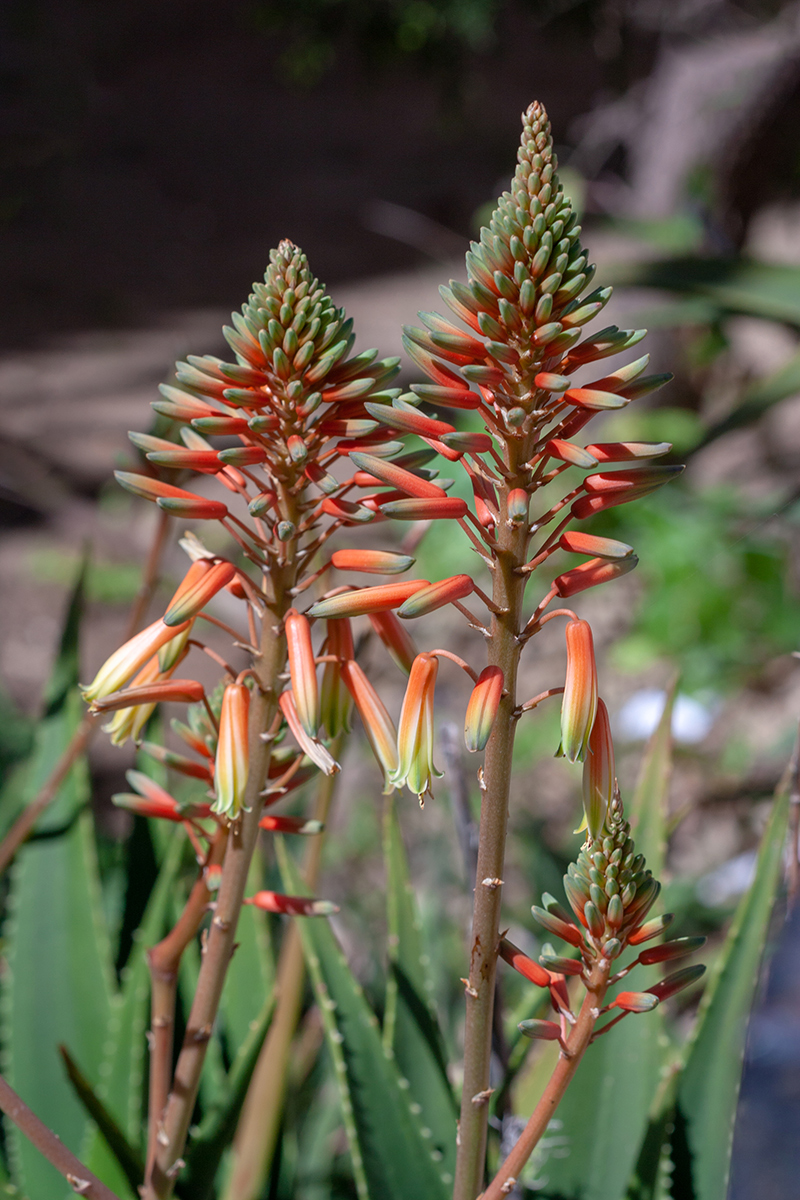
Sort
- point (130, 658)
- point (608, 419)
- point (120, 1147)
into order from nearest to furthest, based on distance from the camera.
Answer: point (130, 658) < point (120, 1147) < point (608, 419)

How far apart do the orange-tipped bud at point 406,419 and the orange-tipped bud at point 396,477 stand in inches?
0.7

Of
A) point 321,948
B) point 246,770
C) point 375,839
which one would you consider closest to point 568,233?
point 246,770

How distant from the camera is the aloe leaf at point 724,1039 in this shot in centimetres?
75

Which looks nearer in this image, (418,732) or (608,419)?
(418,732)

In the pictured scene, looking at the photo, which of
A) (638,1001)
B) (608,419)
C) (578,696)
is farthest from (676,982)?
(608,419)

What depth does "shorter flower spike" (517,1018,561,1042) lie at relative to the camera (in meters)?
0.47

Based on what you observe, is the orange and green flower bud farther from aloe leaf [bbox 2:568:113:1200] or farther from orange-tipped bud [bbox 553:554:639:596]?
aloe leaf [bbox 2:568:113:1200]

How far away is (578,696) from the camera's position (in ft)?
1.59

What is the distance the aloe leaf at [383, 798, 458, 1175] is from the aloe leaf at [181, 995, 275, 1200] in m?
0.13

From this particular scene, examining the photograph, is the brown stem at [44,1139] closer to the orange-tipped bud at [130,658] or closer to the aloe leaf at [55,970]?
the orange-tipped bud at [130,658]

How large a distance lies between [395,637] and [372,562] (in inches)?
2.9

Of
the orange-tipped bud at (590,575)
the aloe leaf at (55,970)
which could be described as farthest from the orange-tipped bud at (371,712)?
the aloe leaf at (55,970)

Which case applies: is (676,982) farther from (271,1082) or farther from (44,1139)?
(271,1082)

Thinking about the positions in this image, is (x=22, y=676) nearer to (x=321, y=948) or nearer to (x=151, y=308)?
(x=321, y=948)
